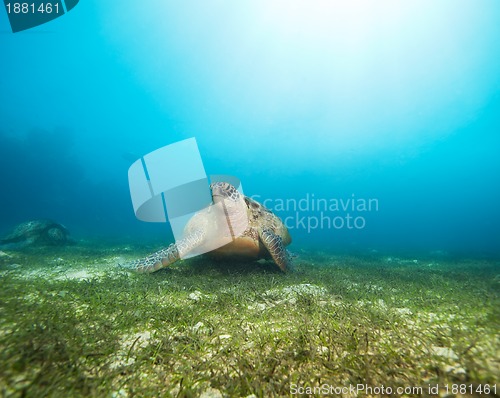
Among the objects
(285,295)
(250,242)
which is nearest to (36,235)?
(250,242)

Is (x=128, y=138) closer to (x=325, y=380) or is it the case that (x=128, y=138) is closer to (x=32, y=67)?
(x=32, y=67)

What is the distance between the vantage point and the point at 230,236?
5.75 m

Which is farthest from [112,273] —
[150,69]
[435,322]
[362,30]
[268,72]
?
[150,69]

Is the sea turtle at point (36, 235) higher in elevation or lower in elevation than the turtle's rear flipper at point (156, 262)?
lower

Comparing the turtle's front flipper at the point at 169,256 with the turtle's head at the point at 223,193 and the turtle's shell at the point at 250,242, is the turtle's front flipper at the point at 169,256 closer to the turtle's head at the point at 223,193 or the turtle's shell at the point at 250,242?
the turtle's shell at the point at 250,242

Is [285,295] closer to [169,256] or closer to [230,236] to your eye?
[230,236]

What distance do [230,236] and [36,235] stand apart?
12.4m

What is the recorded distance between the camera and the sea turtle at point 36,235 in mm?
11562

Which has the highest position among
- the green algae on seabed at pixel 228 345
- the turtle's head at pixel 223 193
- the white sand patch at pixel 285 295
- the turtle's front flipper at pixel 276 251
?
the turtle's head at pixel 223 193

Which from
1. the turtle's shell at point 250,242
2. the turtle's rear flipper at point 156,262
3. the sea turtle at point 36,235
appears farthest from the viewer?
the sea turtle at point 36,235

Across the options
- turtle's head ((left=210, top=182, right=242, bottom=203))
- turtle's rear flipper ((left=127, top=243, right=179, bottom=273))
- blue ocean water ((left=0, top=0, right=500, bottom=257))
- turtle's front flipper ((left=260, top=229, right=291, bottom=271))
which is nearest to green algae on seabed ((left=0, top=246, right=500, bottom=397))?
turtle's rear flipper ((left=127, top=243, right=179, bottom=273))

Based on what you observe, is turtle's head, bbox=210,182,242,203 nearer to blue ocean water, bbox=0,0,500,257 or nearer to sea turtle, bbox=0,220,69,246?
sea turtle, bbox=0,220,69,246

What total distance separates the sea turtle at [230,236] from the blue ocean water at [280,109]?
42.3 meters

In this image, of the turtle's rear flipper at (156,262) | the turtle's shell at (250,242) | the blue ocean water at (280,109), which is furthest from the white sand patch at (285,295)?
the blue ocean water at (280,109)
